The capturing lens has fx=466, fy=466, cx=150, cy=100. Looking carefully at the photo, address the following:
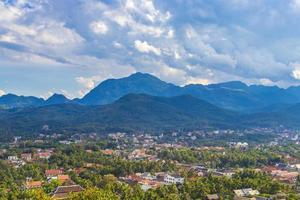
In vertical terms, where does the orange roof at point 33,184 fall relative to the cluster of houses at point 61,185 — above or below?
below

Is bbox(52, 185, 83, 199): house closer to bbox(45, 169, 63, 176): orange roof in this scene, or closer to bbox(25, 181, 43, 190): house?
bbox(25, 181, 43, 190): house

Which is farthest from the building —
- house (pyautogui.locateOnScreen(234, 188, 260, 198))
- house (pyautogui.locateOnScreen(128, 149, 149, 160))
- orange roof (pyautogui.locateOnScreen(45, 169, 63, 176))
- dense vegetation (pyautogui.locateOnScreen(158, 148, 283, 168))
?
house (pyautogui.locateOnScreen(234, 188, 260, 198))

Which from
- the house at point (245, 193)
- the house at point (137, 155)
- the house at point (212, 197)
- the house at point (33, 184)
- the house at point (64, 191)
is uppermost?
the house at point (137, 155)

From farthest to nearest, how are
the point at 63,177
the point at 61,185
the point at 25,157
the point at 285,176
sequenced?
the point at 25,157 → the point at 285,176 → the point at 63,177 → the point at 61,185

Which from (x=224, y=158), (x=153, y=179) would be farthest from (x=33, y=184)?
(x=224, y=158)

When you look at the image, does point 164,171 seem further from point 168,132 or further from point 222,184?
point 168,132

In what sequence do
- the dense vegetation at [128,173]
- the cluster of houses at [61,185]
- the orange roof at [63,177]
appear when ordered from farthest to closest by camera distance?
1. the orange roof at [63,177]
2. the cluster of houses at [61,185]
3. the dense vegetation at [128,173]

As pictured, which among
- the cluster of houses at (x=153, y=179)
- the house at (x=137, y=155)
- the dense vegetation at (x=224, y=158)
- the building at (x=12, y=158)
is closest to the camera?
the cluster of houses at (x=153, y=179)

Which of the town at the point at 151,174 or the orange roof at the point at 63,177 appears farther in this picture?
the orange roof at the point at 63,177

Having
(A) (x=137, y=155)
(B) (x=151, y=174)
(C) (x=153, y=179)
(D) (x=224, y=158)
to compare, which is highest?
(D) (x=224, y=158)

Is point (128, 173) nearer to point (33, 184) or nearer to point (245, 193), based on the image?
point (33, 184)

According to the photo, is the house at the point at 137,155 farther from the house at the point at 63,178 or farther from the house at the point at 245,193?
the house at the point at 245,193

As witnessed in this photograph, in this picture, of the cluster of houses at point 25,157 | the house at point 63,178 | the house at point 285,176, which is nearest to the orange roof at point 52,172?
the house at point 63,178
